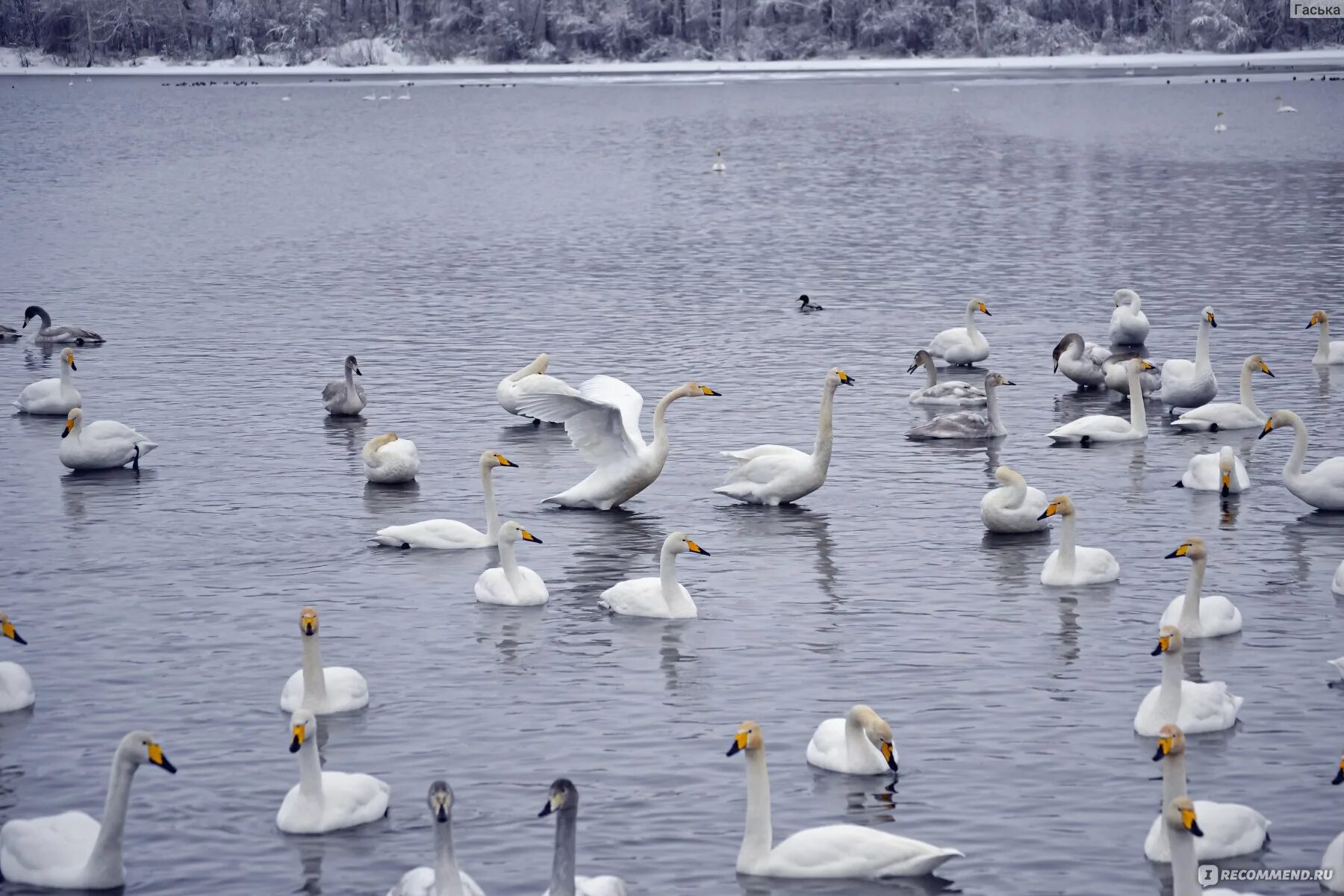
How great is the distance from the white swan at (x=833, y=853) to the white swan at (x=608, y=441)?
28.3ft

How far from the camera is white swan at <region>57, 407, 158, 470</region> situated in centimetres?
2169

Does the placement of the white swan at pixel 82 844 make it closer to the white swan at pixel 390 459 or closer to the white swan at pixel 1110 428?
the white swan at pixel 390 459

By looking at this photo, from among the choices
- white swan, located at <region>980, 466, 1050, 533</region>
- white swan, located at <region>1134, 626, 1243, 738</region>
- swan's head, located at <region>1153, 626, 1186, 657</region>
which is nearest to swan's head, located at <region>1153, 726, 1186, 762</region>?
swan's head, located at <region>1153, 626, 1186, 657</region>

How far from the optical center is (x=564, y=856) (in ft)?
33.7

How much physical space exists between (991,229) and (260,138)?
4417 centimetres

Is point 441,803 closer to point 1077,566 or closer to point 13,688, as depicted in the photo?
point 13,688

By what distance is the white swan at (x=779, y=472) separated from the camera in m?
19.8

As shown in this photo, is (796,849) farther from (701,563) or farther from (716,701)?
(701,563)

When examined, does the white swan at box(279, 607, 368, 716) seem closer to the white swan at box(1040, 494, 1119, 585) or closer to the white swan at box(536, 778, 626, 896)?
the white swan at box(536, 778, 626, 896)

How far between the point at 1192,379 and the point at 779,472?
6543 millimetres

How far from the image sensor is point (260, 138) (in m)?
81.7

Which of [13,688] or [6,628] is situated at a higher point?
[6,628]

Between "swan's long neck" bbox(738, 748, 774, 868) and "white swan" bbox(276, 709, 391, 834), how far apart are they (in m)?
2.35

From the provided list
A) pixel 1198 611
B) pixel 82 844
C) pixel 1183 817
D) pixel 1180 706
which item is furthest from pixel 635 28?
pixel 1183 817
